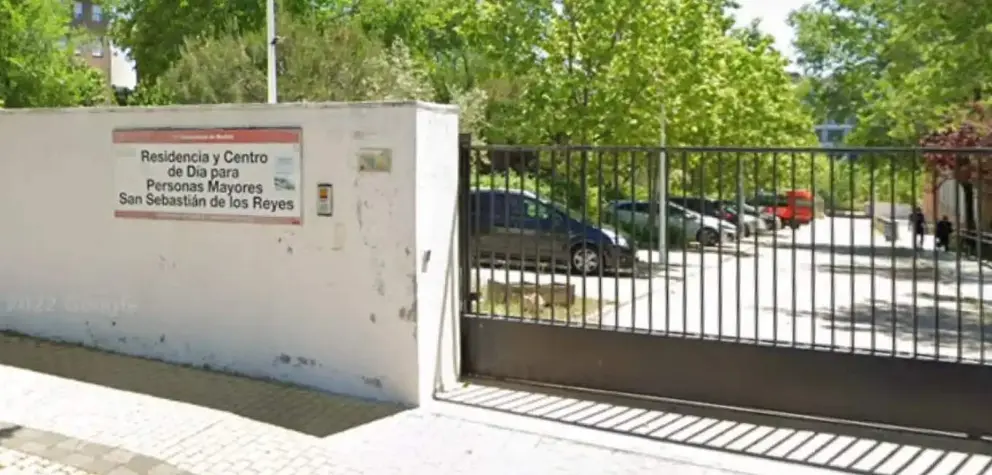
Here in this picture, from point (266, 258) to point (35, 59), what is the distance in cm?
2810

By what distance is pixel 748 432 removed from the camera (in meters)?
5.68

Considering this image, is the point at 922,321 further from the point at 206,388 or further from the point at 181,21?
the point at 181,21

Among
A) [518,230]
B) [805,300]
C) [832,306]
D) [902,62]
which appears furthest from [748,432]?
[902,62]

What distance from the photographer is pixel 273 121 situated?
261 inches

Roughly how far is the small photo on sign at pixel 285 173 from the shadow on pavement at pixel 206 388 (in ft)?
5.15

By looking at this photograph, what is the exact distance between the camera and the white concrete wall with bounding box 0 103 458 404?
630 centimetres

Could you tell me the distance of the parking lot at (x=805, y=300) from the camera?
6.21m

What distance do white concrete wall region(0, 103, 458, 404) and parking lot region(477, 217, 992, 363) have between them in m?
0.98

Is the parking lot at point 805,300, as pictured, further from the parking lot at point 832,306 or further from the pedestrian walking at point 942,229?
the pedestrian walking at point 942,229

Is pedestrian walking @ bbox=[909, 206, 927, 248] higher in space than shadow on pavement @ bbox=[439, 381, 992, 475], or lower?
higher

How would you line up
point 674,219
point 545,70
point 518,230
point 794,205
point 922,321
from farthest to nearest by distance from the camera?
point 545,70 < point 674,219 < point 922,321 < point 518,230 < point 794,205

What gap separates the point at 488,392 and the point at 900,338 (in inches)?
227

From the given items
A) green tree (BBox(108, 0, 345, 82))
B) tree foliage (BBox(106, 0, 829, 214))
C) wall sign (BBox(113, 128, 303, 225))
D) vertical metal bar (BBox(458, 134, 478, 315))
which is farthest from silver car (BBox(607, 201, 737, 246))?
green tree (BBox(108, 0, 345, 82))

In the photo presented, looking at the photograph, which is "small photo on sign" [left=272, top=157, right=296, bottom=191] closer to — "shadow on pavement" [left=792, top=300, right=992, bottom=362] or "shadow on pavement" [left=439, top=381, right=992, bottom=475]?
"shadow on pavement" [left=439, top=381, right=992, bottom=475]
